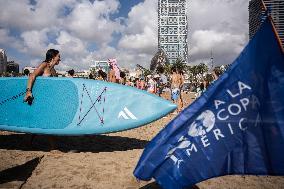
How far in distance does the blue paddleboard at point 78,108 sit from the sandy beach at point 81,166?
0.47 meters

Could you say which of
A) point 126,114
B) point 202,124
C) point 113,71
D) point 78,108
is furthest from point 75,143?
point 113,71

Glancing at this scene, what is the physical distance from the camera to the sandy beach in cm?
397

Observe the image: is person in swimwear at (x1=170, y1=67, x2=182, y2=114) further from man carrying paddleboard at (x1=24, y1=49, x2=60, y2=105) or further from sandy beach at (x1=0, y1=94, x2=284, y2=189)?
man carrying paddleboard at (x1=24, y1=49, x2=60, y2=105)

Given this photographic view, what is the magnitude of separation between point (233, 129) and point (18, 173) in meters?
3.37

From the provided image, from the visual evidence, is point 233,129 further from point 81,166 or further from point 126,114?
point 126,114

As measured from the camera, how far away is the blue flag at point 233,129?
8.28 ft

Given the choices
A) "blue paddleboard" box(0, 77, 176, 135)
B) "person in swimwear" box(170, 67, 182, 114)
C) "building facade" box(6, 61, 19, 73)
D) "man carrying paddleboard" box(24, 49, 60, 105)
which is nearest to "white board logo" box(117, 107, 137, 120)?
"blue paddleboard" box(0, 77, 176, 135)

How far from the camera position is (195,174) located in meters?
2.69

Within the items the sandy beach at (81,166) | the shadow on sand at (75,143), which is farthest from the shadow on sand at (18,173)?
the shadow on sand at (75,143)

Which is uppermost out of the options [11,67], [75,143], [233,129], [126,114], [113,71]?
[11,67]

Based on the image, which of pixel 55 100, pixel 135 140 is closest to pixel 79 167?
pixel 55 100

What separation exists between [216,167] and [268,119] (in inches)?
25.3

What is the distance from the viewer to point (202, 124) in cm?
270

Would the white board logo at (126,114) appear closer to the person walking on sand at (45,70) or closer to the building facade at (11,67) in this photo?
the person walking on sand at (45,70)
